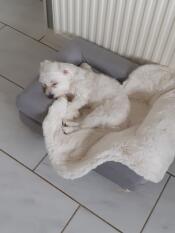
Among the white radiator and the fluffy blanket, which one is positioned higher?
the white radiator

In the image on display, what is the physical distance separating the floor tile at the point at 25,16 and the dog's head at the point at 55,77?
606mm

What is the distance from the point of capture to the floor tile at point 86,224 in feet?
4.26

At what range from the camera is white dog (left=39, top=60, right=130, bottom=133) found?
1.33m

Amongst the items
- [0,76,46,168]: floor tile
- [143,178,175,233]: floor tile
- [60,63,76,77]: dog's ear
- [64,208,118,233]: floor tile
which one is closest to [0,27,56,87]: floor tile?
[0,76,46,168]: floor tile

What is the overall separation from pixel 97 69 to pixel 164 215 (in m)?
0.71

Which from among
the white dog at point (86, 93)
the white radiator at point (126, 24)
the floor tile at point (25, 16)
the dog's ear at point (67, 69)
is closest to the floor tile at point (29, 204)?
the white dog at point (86, 93)

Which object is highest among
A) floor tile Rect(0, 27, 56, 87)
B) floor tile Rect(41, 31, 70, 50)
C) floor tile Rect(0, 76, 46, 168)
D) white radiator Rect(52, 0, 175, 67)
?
white radiator Rect(52, 0, 175, 67)

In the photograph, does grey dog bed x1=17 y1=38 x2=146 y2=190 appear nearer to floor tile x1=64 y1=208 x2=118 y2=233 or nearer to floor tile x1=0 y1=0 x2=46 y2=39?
floor tile x1=64 y1=208 x2=118 y2=233

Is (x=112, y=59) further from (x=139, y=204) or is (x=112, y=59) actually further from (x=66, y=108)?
(x=139, y=204)

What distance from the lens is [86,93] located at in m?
1.40

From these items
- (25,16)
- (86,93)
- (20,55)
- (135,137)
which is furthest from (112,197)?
(25,16)

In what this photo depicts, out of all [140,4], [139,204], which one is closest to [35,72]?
[140,4]

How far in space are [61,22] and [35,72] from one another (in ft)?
0.98

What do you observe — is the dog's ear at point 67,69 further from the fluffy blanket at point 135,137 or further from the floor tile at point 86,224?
the floor tile at point 86,224
